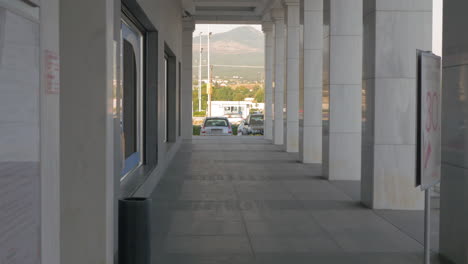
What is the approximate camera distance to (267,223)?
918 centimetres

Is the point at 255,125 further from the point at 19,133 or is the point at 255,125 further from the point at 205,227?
the point at 19,133

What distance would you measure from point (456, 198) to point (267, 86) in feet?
85.7

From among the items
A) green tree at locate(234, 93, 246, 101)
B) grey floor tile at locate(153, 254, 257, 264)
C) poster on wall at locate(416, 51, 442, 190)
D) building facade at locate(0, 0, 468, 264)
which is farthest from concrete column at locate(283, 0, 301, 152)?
green tree at locate(234, 93, 246, 101)

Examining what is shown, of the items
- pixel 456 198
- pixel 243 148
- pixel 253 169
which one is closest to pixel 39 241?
pixel 456 198

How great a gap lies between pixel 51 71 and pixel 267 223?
5.48 metres

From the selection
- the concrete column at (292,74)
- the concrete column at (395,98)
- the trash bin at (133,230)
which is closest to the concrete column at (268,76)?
the concrete column at (292,74)

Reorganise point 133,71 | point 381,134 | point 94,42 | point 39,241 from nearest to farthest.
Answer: point 39,241
point 94,42
point 381,134
point 133,71

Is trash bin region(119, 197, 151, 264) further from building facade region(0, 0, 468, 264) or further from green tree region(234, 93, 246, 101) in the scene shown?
green tree region(234, 93, 246, 101)

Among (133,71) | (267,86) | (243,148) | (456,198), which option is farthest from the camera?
(267,86)

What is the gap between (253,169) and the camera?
16.8 metres

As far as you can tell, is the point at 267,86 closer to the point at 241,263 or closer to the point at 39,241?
the point at 241,263

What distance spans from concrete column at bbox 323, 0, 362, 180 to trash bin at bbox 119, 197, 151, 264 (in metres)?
8.77

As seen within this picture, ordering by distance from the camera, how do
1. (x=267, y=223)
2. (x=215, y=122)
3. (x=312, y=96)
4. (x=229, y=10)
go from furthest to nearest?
(x=215, y=122) < (x=229, y=10) < (x=312, y=96) < (x=267, y=223)

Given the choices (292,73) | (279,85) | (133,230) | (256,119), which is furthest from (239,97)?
(133,230)
